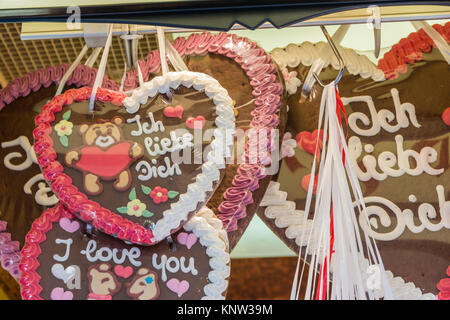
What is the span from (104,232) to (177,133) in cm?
25

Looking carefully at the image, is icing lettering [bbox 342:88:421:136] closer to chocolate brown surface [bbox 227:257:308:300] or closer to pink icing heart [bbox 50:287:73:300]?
chocolate brown surface [bbox 227:257:308:300]

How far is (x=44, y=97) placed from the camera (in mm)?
1451

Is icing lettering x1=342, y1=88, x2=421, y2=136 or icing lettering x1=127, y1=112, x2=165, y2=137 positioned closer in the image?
icing lettering x1=127, y1=112, x2=165, y2=137

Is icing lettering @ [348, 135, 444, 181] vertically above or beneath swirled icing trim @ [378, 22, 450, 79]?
beneath

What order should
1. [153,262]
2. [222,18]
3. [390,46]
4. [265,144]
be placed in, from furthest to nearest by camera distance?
[390,46]
[265,144]
[153,262]
[222,18]

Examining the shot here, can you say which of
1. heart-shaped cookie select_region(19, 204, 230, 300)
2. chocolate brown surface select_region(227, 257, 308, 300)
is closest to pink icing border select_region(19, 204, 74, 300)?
heart-shaped cookie select_region(19, 204, 230, 300)

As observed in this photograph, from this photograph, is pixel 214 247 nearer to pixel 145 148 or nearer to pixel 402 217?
pixel 145 148

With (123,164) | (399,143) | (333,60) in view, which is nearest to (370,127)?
(399,143)

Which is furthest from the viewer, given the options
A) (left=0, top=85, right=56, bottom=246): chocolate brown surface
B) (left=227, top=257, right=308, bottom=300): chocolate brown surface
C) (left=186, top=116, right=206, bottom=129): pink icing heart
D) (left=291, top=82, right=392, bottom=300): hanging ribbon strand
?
(left=227, top=257, right=308, bottom=300): chocolate brown surface

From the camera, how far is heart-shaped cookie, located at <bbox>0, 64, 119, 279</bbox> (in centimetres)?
136

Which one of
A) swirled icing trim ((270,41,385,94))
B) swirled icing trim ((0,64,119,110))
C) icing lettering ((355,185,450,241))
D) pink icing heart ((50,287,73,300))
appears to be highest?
swirled icing trim ((270,41,385,94))

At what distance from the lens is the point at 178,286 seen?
1.21 meters

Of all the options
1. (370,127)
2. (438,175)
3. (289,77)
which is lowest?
(438,175)

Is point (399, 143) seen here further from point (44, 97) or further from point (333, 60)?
point (44, 97)
